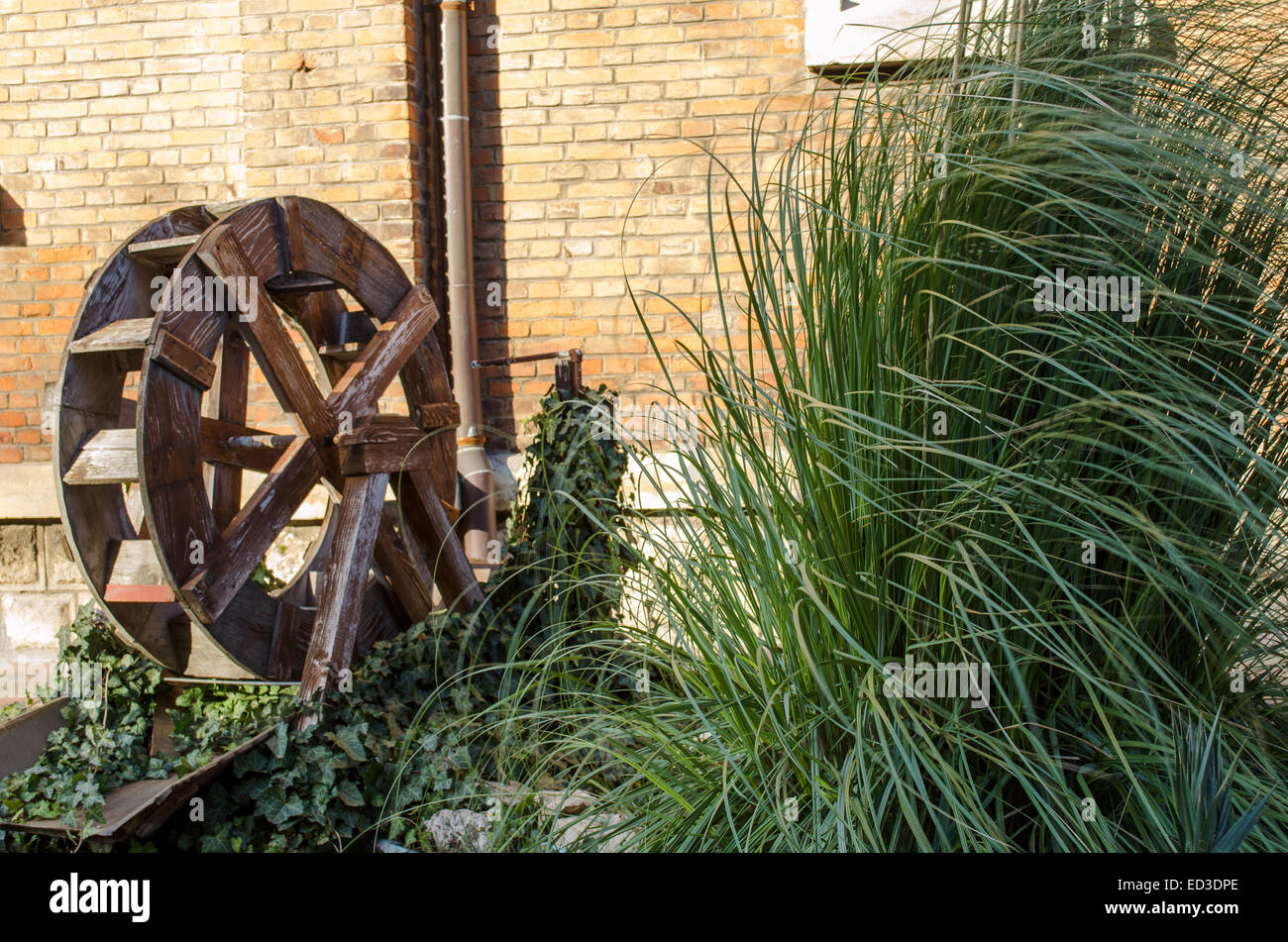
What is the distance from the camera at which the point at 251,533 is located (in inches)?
116

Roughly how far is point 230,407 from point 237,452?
0.26 m

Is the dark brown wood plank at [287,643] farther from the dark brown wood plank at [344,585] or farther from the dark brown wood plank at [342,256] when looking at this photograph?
the dark brown wood plank at [342,256]

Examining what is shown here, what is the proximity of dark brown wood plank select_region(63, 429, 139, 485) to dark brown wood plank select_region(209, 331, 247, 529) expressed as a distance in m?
0.47

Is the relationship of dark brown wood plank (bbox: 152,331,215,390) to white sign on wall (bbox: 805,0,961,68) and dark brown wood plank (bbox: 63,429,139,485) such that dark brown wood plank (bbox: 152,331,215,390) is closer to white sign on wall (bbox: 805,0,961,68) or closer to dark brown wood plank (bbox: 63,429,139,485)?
dark brown wood plank (bbox: 63,429,139,485)

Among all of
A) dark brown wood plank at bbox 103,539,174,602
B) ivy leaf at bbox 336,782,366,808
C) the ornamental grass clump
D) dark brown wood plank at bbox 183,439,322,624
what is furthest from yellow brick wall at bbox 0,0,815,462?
the ornamental grass clump

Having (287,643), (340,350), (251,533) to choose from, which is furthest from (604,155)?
(287,643)

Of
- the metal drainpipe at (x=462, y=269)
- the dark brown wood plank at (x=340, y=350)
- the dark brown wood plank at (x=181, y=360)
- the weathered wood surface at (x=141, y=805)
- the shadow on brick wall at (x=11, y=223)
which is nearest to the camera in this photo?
the weathered wood surface at (x=141, y=805)

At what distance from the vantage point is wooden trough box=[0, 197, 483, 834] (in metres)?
2.79

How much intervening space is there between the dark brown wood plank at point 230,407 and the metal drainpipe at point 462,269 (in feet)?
3.54

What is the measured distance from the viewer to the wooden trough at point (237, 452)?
279 centimetres

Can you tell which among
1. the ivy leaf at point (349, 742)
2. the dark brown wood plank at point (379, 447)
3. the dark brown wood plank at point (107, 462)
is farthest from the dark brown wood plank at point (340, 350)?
the ivy leaf at point (349, 742)

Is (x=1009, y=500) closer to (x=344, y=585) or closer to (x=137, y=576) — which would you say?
(x=344, y=585)

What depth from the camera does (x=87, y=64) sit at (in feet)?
16.0

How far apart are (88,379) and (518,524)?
1422 mm
